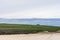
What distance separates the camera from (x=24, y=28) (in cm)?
87

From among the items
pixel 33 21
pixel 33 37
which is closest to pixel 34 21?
pixel 33 21

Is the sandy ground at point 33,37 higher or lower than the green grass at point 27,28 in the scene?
lower

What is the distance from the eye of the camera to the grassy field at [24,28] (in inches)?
33.7

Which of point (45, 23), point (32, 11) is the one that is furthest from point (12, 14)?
point (45, 23)

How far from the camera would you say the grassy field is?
0.86m

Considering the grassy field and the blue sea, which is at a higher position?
the blue sea

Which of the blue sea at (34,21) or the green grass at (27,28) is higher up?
the blue sea at (34,21)

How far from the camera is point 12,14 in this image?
2.86 ft

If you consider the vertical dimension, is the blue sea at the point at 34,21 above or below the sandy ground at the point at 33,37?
above

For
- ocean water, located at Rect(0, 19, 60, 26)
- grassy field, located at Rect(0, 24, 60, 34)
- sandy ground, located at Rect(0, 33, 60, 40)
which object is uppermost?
ocean water, located at Rect(0, 19, 60, 26)

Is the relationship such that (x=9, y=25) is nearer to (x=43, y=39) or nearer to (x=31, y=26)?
(x=31, y=26)

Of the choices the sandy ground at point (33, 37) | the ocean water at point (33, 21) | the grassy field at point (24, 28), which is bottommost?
the sandy ground at point (33, 37)

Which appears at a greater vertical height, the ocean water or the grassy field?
the ocean water

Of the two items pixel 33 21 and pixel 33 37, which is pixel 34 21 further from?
pixel 33 37
